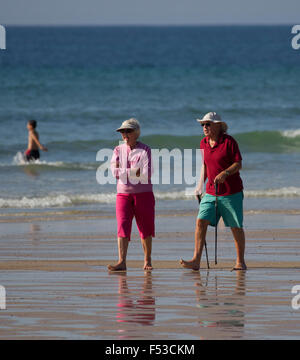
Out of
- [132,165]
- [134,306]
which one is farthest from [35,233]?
[134,306]

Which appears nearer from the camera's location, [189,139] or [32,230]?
[32,230]

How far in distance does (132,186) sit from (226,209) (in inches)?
36.0

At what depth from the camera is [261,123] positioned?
30.5 m

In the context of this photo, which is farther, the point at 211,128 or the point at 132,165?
the point at 132,165

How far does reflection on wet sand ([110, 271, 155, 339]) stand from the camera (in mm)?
6341

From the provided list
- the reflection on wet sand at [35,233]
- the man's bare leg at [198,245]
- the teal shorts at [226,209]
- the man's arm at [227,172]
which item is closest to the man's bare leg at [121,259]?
the man's bare leg at [198,245]

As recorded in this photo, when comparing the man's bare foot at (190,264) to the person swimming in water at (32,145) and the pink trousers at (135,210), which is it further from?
the person swimming in water at (32,145)

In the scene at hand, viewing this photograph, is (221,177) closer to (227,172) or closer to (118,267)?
(227,172)

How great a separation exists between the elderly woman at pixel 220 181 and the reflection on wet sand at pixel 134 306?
0.88 m

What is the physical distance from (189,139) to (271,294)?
18.7m

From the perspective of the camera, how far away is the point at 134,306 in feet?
22.5
